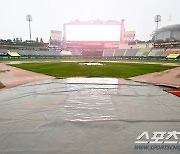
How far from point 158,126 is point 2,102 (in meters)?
7.20

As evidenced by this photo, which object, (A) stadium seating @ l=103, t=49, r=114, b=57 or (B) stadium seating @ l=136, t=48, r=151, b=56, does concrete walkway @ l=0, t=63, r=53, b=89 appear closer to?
(B) stadium seating @ l=136, t=48, r=151, b=56

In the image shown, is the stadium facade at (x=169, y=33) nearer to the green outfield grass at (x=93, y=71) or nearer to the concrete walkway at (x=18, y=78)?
the green outfield grass at (x=93, y=71)

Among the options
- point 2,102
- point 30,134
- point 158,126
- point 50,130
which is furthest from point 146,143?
point 2,102

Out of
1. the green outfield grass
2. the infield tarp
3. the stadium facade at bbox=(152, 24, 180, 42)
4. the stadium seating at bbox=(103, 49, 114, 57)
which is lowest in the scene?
the infield tarp

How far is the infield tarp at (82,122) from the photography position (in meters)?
4.03

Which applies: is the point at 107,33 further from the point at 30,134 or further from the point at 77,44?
the point at 30,134

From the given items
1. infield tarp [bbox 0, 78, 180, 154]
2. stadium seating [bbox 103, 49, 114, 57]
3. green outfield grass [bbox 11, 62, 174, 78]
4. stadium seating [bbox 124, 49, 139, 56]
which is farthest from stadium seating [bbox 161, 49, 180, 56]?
infield tarp [bbox 0, 78, 180, 154]

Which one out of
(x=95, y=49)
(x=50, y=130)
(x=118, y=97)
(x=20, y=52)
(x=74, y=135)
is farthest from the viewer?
(x=95, y=49)

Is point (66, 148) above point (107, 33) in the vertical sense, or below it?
below

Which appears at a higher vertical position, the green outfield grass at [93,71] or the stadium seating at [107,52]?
the stadium seating at [107,52]

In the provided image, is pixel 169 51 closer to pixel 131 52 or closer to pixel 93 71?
pixel 131 52

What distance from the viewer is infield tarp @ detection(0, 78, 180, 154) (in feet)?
13.2

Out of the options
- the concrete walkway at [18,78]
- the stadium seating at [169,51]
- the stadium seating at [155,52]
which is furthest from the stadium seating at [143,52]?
the concrete walkway at [18,78]

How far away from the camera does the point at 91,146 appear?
402 cm
